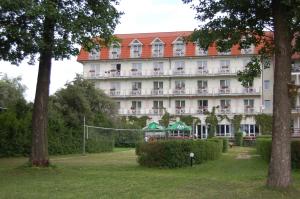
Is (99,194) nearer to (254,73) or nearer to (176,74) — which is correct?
(254,73)

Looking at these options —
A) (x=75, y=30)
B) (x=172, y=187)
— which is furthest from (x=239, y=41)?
(x=75, y=30)

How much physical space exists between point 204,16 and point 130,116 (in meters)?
63.1

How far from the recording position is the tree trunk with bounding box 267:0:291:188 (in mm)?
12477

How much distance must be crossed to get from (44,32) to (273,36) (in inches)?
309

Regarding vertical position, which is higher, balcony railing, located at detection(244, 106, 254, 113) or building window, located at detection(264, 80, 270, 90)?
building window, located at detection(264, 80, 270, 90)

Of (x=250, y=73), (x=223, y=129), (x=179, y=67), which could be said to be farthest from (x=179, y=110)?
(x=250, y=73)

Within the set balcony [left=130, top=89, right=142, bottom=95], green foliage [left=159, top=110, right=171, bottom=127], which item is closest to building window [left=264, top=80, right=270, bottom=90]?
green foliage [left=159, top=110, right=171, bottom=127]

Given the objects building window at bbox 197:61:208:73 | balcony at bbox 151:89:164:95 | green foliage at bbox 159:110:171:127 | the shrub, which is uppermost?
building window at bbox 197:61:208:73

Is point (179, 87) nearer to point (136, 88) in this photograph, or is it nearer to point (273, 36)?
point (136, 88)

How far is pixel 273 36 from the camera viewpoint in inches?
553

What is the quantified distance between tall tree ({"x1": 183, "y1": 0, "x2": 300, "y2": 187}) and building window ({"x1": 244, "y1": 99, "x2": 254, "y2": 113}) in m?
59.5

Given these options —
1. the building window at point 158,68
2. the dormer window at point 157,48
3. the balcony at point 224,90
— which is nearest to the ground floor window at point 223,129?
the balcony at point 224,90

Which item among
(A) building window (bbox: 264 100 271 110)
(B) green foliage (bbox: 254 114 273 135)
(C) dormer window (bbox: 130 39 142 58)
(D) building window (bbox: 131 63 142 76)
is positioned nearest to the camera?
(B) green foliage (bbox: 254 114 273 135)

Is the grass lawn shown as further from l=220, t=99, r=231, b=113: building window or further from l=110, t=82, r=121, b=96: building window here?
l=110, t=82, r=121, b=96: building window
